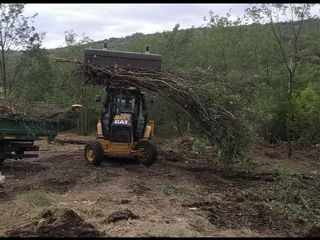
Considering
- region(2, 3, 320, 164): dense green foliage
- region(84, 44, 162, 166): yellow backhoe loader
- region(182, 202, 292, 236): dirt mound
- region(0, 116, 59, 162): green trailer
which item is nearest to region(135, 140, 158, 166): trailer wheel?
region(84, 44, 162, 166): yellow backhoe loader

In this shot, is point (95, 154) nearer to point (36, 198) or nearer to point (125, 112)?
point (125, 112)

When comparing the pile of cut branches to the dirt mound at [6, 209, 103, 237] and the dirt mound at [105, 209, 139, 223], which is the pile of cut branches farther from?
the dirt mound at [6, 209, 103, 237]

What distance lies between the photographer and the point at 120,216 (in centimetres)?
855

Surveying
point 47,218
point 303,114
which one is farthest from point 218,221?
point 303,114

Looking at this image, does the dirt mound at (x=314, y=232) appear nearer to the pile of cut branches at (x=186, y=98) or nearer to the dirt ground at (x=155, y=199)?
the dirt ground at (x=155, y=199)

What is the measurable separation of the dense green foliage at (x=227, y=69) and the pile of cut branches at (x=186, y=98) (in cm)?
308

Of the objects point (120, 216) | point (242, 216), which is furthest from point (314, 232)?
point (120, 216)

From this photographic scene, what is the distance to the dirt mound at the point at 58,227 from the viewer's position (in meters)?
7.37

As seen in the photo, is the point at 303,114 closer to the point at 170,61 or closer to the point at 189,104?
the point at 170,61

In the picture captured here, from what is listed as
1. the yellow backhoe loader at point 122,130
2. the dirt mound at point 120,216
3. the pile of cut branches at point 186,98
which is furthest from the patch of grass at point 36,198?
the pile of cut branches at point 186,98

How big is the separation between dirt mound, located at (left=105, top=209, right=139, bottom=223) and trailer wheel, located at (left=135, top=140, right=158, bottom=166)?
6.32m

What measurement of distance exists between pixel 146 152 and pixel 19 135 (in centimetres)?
368

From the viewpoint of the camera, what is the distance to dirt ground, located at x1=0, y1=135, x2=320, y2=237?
315 inches

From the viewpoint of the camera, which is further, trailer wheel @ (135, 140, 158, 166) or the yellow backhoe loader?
the yellow backhoe loader
